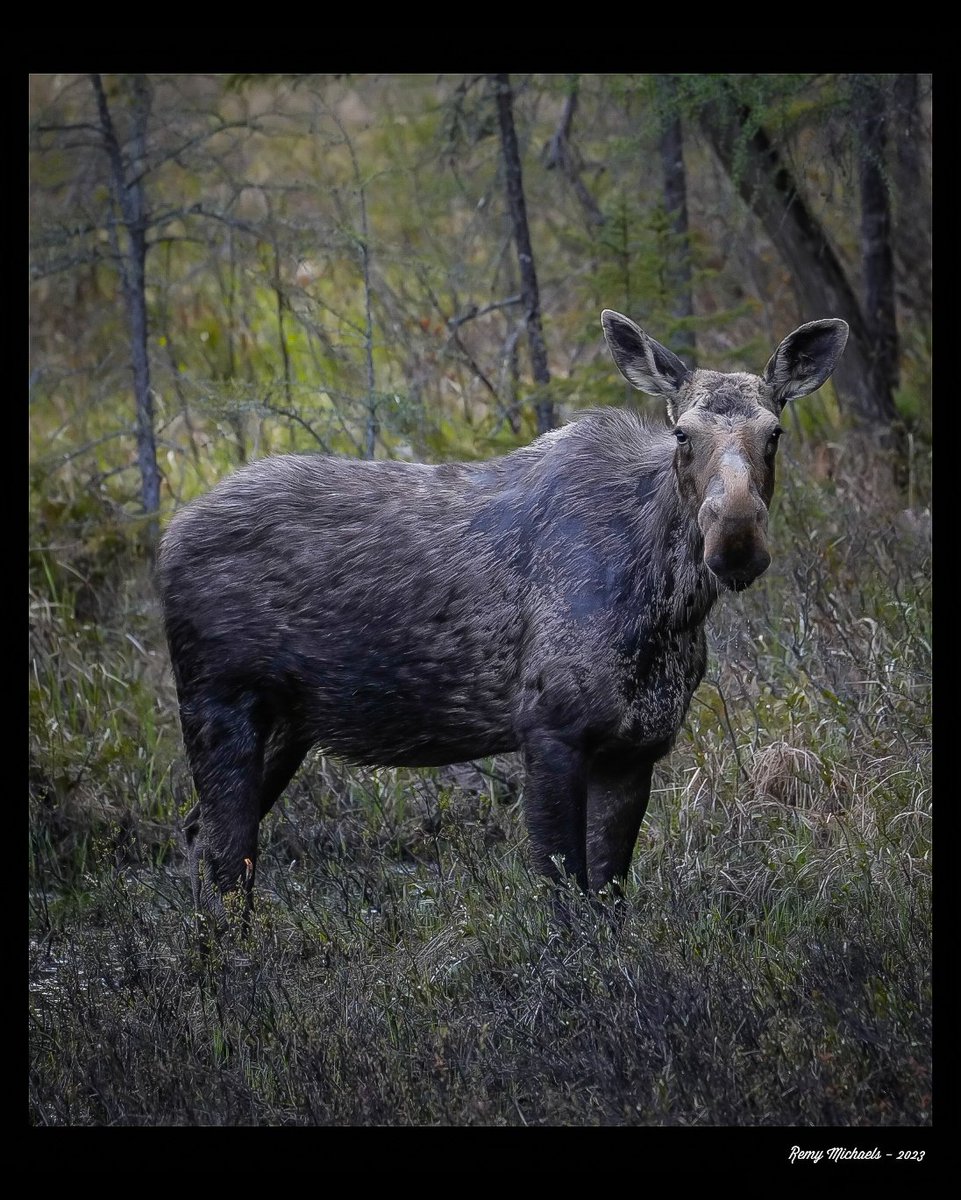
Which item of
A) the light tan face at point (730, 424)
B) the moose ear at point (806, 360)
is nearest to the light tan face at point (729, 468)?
the light tan face at point (730, 424)

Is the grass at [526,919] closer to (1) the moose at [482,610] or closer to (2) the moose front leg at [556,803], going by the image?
(2) the moose front leg at [556,803]

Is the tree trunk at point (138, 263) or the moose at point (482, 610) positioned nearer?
the moose at point (482, 610)

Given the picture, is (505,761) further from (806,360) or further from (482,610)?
(806,360)

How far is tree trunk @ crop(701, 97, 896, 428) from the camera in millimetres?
10164

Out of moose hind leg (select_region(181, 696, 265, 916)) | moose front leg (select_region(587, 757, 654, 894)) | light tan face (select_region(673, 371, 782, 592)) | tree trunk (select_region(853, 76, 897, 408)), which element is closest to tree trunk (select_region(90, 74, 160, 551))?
moose hind leg (select_region(181, 696, 265, 916))

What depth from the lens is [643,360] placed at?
5816 millimetres

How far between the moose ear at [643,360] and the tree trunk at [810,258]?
482cm

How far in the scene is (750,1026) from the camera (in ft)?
15.4

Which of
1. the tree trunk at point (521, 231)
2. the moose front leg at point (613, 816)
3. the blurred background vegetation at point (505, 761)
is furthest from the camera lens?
the tree trunk at point (521, 231)

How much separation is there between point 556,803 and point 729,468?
4.74 feet

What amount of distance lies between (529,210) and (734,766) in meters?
7.74

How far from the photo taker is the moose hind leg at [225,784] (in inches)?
245

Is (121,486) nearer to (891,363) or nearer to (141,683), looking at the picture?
(141,683)

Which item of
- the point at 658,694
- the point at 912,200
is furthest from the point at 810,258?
the point at 658,694
